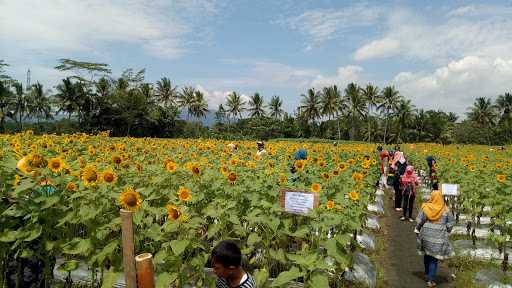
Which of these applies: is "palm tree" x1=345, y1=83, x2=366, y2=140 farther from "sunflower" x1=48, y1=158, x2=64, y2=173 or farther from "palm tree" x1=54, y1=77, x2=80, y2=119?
"sunflower" x1=48, y1=158, x2=64, y2=173

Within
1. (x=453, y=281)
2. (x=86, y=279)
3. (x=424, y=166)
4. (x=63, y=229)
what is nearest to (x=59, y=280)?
(x=86, y=279)

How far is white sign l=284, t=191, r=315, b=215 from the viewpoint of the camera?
442 centimetres

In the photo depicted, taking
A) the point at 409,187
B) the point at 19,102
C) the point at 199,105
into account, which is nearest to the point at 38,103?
the point at 19,102

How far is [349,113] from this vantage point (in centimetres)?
6397

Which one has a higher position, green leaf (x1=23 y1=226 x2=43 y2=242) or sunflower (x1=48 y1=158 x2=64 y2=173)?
sunflower (x1=48 y1=158 x2=64 y2=173)

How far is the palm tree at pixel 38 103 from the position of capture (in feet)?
197

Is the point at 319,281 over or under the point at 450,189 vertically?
under

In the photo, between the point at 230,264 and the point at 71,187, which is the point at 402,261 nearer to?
the point at 230,264

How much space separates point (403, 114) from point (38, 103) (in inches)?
2132

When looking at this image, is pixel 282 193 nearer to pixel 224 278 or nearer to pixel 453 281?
pixel 224 278

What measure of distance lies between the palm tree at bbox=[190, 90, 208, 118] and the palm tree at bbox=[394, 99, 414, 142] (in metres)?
28.8

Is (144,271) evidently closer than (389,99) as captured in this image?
Yes

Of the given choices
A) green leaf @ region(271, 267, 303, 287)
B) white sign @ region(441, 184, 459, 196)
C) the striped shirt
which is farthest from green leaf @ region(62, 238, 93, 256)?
white sign @ region(441, 184, 459, 196)

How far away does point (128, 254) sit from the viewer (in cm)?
233
